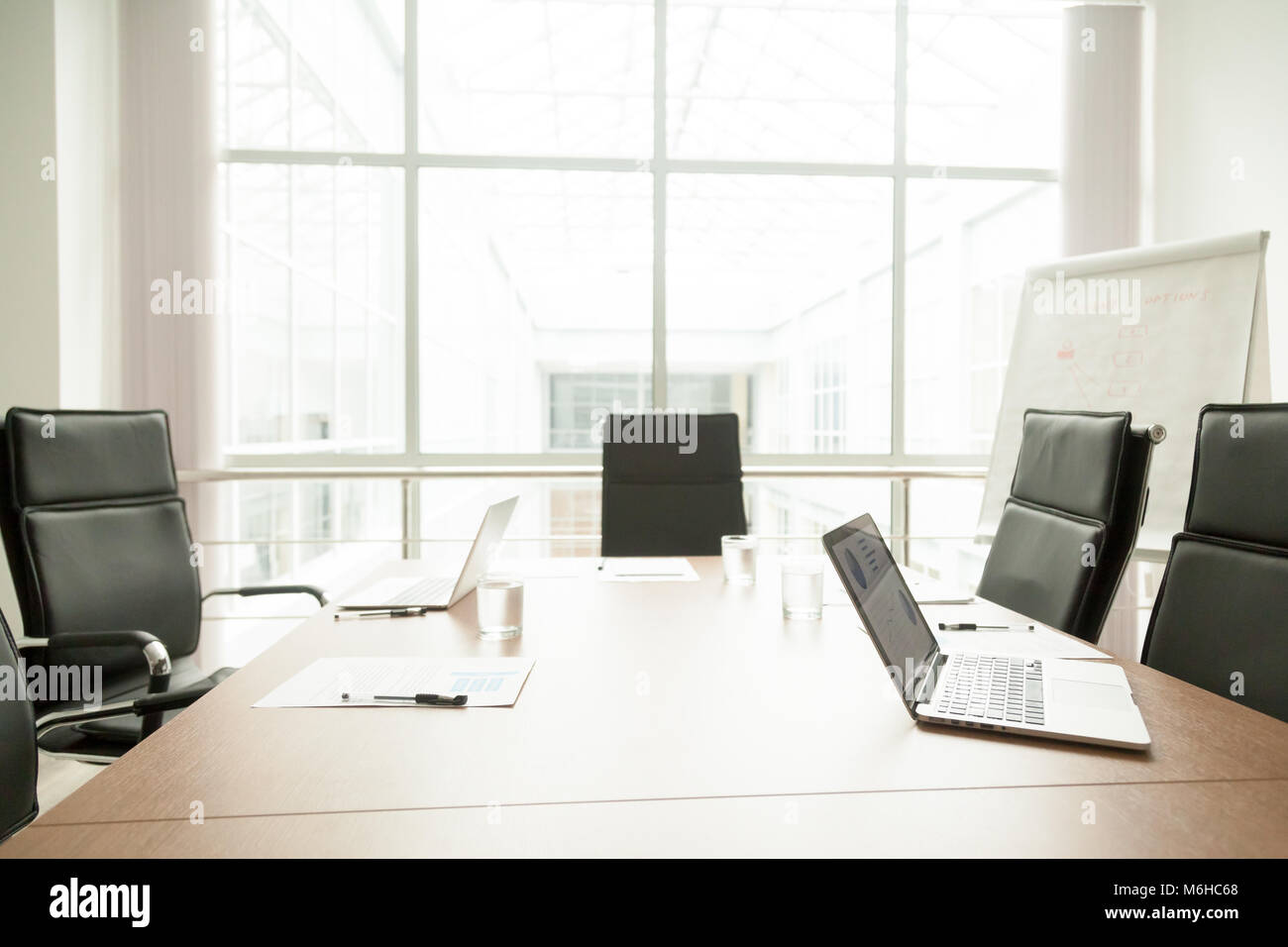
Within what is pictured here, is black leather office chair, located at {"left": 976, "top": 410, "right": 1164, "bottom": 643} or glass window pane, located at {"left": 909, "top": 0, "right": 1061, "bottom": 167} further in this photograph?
glass window pane, located at {"left": 909, "top": 0, "right": 1061, "bottom": 167}

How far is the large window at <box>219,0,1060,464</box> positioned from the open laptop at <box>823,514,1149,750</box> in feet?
8.24

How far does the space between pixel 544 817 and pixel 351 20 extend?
4471mm

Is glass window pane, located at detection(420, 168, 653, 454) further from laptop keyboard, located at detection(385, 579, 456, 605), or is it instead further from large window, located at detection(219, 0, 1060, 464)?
laptop keyboard, located at detection(385, 579, 456, 605)

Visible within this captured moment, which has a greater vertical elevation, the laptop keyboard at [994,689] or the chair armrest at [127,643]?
the laptop keyboard at [994,689]

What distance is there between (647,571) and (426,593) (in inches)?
20.8

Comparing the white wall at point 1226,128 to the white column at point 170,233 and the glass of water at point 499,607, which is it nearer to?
the glass of water at point 499,607

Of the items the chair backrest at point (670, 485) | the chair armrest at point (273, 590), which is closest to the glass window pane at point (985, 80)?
the chair backrest at point (670, 485)

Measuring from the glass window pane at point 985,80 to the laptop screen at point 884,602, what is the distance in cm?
320

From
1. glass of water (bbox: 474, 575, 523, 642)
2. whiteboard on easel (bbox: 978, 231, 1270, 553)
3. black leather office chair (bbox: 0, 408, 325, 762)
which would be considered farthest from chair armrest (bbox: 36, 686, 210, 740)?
whiteboard on easel (bbox: 978, 231, 1270, 553)

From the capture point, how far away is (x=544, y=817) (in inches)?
26.5

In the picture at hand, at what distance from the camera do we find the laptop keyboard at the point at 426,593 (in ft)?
5.06

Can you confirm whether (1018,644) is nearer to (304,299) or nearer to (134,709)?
(134,709)

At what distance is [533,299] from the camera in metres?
7.25

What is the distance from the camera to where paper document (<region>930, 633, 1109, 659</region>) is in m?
1.18
